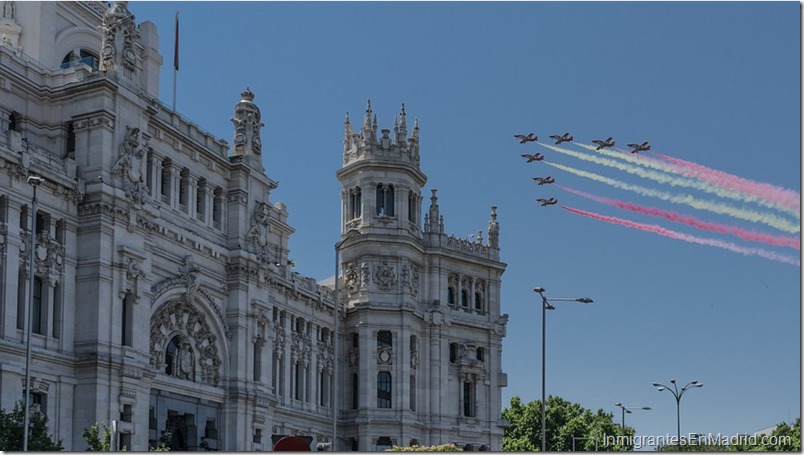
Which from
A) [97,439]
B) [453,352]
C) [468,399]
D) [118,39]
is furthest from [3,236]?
[468,399]

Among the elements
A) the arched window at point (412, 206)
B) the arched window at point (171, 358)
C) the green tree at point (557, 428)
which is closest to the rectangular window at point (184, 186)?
the arched window at point (171, 358)

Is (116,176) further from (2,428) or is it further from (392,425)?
(392,425)

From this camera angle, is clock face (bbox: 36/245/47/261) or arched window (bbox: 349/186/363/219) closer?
clock face (bbox: 36/245/47/261)

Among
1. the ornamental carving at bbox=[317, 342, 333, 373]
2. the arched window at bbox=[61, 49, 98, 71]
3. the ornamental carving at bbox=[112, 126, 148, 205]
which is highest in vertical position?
the arched window at bbox=[61, 49, 98, 71]

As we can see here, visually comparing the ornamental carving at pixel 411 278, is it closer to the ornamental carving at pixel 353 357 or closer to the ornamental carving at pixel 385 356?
the ornamental carving at pixel 385 356

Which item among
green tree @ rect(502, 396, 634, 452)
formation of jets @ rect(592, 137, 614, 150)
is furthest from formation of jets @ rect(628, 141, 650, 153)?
green tree @ rect(502, 396, 634, 452)

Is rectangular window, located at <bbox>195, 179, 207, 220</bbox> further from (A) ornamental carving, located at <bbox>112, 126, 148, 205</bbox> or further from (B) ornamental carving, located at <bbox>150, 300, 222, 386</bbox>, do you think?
(A) ornamental carving, located at <bbox>112, 126, 148, 205</bbox>
